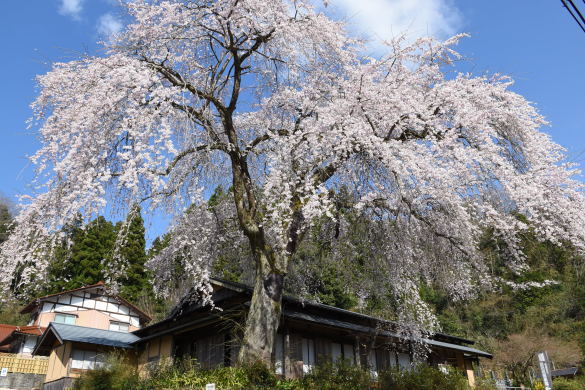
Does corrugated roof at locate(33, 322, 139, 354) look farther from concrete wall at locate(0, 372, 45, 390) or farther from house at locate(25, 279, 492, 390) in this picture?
concrete wall at locate(0, 372, 45, 390)

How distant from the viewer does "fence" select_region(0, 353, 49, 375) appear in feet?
72.2

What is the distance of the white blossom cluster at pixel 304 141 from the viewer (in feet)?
24.1

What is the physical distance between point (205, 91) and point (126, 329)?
2304cm

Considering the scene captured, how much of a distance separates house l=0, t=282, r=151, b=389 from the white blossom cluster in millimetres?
12548

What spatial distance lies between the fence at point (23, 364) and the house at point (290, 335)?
388 inches

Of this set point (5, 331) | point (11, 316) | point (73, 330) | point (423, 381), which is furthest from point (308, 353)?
point (11, 316)

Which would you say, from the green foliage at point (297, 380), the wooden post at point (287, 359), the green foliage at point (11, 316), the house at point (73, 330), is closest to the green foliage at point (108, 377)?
the green foliage at point (297, 380)

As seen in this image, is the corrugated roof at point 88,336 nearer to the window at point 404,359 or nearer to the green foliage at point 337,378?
the window at point 404,359

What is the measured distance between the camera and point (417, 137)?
30.6 ft

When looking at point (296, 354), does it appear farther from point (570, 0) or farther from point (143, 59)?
point (570, 0)

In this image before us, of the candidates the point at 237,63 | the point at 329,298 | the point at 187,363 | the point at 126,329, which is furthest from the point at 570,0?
the point at 126,329

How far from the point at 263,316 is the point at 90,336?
596 inches

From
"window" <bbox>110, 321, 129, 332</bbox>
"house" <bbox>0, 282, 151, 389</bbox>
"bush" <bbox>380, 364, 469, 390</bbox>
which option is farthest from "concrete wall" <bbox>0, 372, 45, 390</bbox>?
"bush" <bbox>380, 364, 469, 390</bbox>

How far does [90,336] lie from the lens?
19.9 meters
